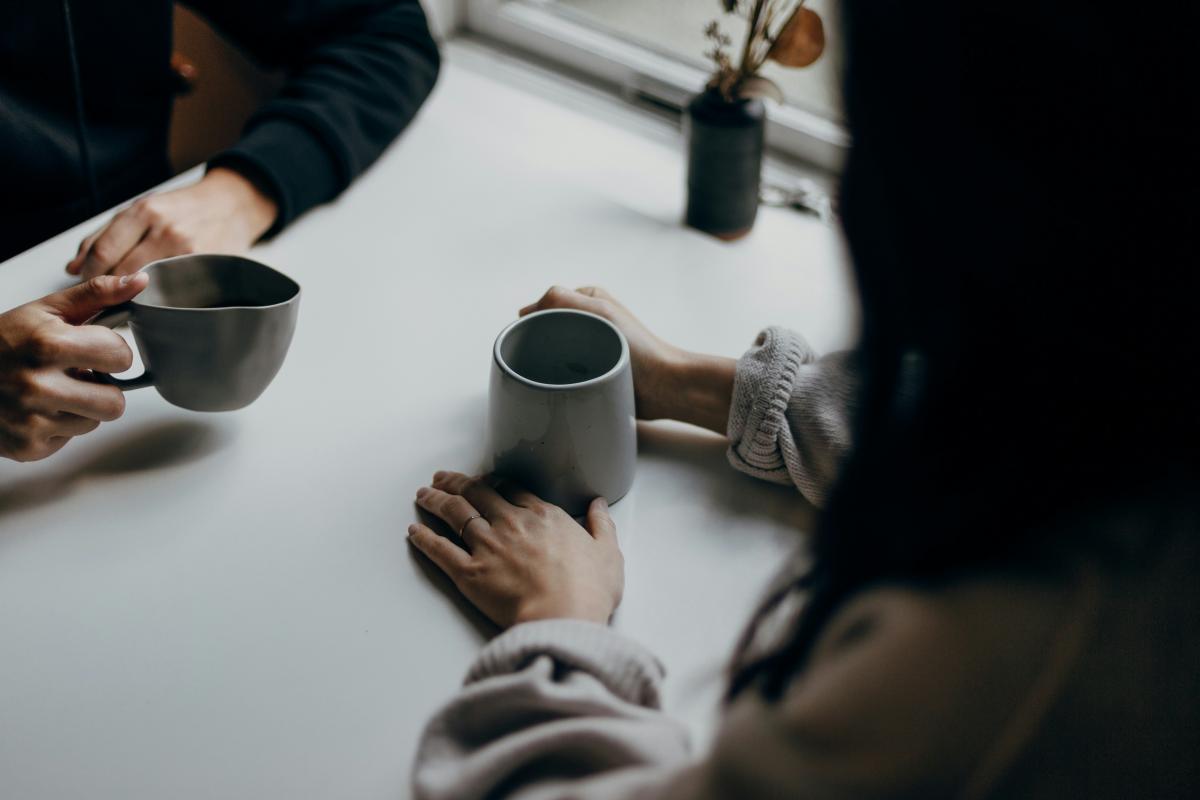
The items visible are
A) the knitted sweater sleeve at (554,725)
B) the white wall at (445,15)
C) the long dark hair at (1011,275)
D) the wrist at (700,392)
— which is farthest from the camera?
the white wall at (445,15)

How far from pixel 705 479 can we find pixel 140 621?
373 millimetres

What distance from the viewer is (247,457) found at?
663 millimetres

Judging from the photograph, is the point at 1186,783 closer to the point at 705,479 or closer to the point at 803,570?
the point at 803,570

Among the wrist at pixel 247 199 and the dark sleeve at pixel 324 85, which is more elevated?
the dark sleeve at pixel 324 85

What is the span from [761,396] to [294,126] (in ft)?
1.82

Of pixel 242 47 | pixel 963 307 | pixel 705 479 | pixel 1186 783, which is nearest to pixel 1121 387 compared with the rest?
pixel 963 307

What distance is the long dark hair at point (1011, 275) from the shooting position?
31 centimetres

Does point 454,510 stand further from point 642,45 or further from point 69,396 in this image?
point 642,45

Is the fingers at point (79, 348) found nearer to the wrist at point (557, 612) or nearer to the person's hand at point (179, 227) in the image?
the person's hand at point (179, 227)

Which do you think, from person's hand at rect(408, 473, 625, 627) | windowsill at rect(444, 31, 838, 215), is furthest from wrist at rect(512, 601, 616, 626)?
windowsill at rect(444, 31, 838, 215)

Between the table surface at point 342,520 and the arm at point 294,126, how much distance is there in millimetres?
39

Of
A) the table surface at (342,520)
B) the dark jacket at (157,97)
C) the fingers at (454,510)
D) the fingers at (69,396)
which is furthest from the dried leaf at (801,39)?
the fingers at (69,396)

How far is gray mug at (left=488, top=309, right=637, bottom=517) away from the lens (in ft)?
1.85

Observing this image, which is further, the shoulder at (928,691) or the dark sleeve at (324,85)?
the dark sleeve at (324,85)
